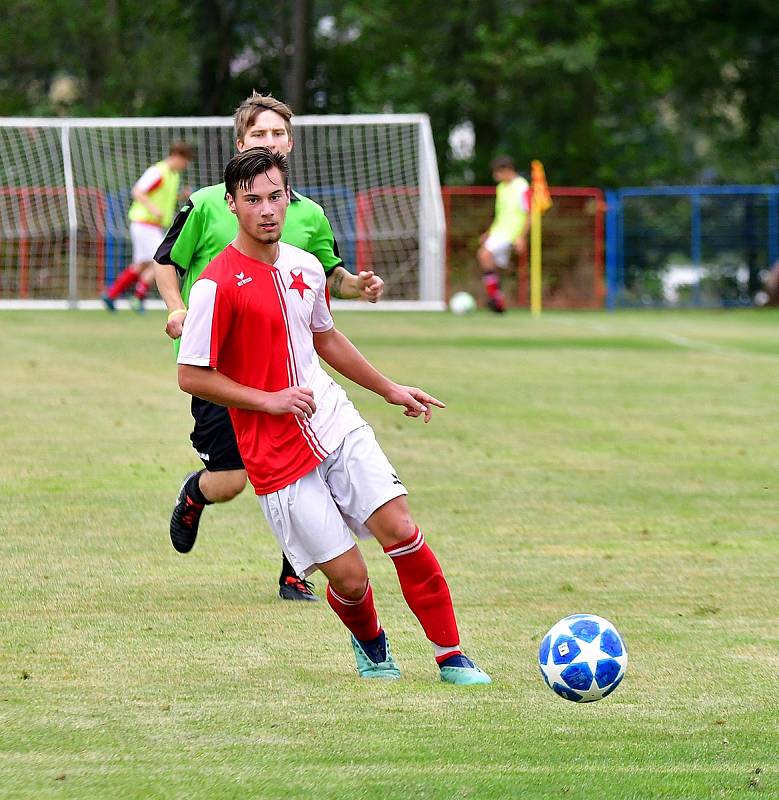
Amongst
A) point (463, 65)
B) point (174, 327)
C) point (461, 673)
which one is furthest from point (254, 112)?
point (463, 65)

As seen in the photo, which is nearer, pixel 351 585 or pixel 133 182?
pixel 351 585

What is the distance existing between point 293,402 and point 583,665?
1.17m

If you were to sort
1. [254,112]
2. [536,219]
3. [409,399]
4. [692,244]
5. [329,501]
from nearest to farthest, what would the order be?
[329,501], [409,399], [254,112], [536,219], [692,244]

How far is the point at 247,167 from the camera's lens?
5199 millimetres

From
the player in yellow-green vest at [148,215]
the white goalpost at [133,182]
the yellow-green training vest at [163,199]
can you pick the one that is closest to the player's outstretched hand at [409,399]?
the player in yellow-green vest at [148,215]

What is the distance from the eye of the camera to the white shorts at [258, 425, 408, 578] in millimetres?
5227

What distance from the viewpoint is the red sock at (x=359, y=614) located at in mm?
5418

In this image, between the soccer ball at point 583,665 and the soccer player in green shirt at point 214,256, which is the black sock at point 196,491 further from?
the soccer ball at point 583,665

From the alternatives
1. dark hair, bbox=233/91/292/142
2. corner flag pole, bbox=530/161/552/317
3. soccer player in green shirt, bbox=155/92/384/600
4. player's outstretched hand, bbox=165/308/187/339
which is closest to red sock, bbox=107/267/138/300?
corner flag pole, bbox=530/161/552/317

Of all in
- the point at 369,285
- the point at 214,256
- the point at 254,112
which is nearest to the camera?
the point at 369,285

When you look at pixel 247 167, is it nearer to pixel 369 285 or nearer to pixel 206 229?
pixel 369 285

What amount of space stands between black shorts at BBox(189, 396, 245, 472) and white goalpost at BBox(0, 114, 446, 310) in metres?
20.2

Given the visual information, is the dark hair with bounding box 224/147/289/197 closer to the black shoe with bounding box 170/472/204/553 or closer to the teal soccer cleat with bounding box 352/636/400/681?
the teal soccer cleat with bounding box 352/636/400/681

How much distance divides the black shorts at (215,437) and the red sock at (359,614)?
5.36ft
